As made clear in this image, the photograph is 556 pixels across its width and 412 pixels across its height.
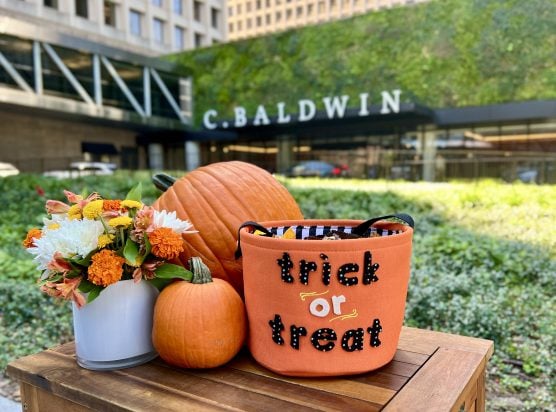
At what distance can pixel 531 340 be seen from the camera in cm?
234

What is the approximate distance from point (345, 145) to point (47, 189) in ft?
50.8

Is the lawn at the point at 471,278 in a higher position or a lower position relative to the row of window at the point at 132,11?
lower

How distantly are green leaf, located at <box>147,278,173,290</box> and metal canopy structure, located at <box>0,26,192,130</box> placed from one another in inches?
753

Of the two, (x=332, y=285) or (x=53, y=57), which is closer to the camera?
(x=332, y=285)

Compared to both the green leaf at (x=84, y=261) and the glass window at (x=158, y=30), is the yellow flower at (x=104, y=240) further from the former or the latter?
the glass window at (x=158, y=30)

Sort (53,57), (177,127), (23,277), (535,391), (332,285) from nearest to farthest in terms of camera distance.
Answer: (332,285) → (535,391) → (23,277) → (53,57) → (177,127)

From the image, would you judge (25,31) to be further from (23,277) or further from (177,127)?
(23,277)

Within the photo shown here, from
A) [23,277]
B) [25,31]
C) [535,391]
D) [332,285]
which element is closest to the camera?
[332,285]

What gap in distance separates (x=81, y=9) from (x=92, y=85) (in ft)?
35.5

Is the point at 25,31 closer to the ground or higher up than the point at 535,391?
higher up

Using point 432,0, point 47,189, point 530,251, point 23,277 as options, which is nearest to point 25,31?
point 47,189

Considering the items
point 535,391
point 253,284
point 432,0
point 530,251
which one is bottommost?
point 535,391

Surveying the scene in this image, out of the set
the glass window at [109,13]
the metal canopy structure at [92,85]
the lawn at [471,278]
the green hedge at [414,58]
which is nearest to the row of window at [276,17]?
the glass window at [109,13]

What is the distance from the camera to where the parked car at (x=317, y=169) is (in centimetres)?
1830
